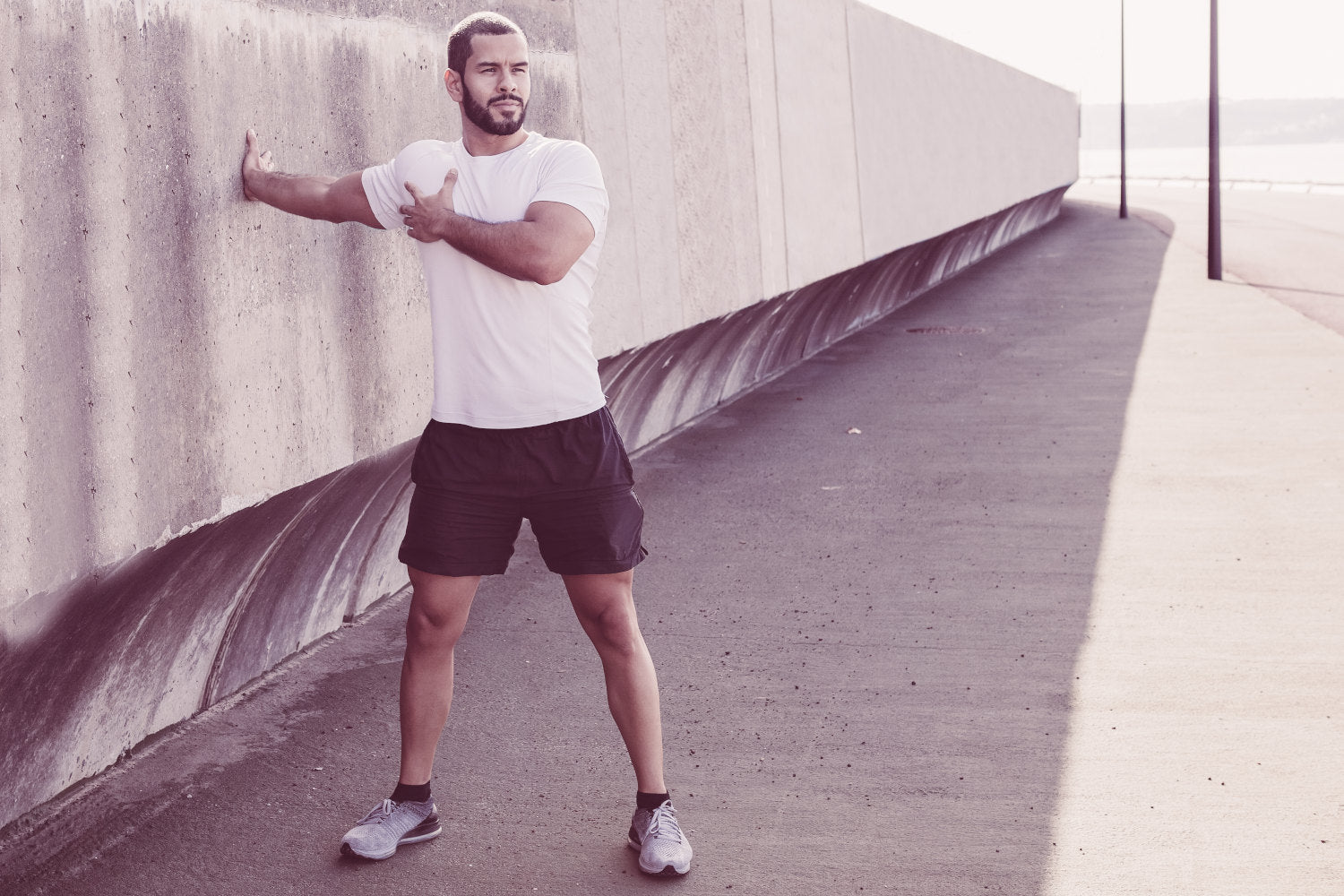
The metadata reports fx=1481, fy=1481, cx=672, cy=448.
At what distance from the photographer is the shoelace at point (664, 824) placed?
12.0 feet

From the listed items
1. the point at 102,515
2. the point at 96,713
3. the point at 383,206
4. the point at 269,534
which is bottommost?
the point at 96,713

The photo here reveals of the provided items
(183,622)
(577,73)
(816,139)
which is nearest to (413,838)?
(183,622)

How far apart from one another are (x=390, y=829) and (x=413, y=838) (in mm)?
84

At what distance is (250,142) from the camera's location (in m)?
4.24

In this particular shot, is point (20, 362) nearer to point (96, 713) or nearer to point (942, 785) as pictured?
point (96, 713)

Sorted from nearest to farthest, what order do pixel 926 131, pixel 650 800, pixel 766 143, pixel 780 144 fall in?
pixel 650 800 < pixel 766 143 < pixel 780 144 < pixel 926 131

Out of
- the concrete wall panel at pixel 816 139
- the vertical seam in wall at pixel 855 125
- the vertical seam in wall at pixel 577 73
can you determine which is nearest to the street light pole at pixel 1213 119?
the vertical seam in wall at pixel 855 125

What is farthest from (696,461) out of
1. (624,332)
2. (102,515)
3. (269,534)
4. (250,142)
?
(102,515)

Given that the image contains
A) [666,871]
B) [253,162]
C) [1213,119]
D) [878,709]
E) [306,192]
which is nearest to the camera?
[666,871]

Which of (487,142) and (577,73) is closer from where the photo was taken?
(487,142)

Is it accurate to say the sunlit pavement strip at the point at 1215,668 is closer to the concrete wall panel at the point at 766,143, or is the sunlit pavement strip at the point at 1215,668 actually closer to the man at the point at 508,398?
the man at the point at 508,398

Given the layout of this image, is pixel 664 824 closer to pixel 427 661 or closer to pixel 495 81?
pixel 427 661

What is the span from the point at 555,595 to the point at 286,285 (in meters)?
2.11

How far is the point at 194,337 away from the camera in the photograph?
4012 mm
